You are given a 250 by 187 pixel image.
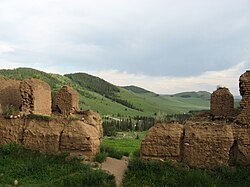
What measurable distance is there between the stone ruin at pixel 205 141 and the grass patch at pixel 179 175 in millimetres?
373

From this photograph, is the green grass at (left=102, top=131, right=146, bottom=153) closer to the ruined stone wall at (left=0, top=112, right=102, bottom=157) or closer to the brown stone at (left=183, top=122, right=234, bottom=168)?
the ruined stone wall at (left=0, top=112, right=102, bottom=157)

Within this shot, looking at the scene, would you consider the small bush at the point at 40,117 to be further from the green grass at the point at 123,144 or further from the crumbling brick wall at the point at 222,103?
the green grass at the point at 123,144

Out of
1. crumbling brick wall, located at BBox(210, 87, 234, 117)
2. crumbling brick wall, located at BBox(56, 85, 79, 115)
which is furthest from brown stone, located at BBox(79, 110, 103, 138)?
crumbling brick wall, located at BBox(210, 87, 234, 117)

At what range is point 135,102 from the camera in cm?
9725

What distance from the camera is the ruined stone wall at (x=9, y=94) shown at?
18.5 meters

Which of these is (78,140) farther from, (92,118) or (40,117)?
(92,118)

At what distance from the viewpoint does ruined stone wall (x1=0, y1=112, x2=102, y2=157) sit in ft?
49.4

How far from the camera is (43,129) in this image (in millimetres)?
15664

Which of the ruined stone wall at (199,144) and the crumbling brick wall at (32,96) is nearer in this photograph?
the ruined stone wall at (199,144)

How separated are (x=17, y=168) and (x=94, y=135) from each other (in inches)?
127

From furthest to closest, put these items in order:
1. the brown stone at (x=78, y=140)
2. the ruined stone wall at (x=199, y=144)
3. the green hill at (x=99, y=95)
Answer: the green hill at (x=99, y=95), the brown stone at (x=78, y=140), the ruined stone wall at (x=199, y=144)

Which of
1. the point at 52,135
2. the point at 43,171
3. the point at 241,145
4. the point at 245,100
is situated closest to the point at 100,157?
the point at 52,135

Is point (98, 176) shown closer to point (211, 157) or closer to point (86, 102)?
point (211, 157)

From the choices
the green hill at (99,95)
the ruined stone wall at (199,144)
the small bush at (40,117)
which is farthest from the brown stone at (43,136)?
the green hill at (99,95)
